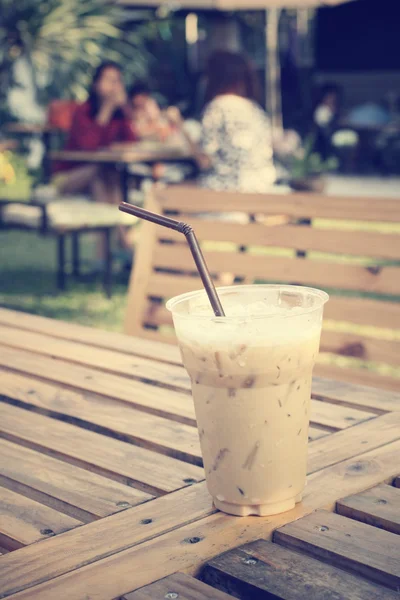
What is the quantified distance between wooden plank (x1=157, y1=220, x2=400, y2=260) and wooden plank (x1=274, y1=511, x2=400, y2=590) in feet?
5.26

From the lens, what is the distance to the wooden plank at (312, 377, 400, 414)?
72.7 inches

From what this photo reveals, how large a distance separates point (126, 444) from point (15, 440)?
0.21m

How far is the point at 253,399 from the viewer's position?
134cm

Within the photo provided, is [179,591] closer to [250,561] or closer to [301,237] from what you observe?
[250,561]

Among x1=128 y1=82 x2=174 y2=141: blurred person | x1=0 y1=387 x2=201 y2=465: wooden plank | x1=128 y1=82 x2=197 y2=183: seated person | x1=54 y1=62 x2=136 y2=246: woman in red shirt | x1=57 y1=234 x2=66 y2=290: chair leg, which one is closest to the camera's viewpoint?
x1=0 y1=387 x2=201 y2=465: wooden plank

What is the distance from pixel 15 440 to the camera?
1.67m

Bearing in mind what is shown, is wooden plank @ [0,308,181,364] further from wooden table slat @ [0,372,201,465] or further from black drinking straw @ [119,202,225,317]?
black drinking straw @ [119,202,225,317]

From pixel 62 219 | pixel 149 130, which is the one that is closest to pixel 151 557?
pixel 62 219

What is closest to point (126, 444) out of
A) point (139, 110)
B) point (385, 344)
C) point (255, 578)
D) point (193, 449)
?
point (193, 449)

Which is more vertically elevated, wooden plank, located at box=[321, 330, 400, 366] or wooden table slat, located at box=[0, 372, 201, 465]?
wooden table slat, located at box=[0, 372, 201, 465]

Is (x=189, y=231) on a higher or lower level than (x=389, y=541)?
higher

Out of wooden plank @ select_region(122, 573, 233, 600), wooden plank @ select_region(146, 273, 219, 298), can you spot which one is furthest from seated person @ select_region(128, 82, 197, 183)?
wooden plank @ select_region(122, 573, 233, 600)

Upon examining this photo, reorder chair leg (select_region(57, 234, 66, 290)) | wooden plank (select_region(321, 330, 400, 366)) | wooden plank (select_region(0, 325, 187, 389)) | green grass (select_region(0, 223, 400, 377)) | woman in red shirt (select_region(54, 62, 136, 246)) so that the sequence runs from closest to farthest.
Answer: wooden plank (select_region(0, 325, 187, 389)) < wooden plank (select_region(321, 330, 400, 366)) < green grass (select_region(0, 223, 400, 377)) < chair leg (select_region(57, 234, 66, 290)) < woman in red shirt (select_region(54, 62, 136, 246))

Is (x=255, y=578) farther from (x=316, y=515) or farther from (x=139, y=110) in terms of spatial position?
(x=139, y=110)
